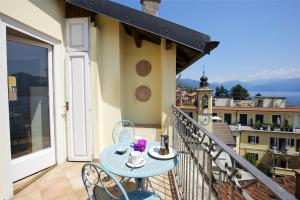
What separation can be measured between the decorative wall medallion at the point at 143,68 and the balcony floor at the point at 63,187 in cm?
247

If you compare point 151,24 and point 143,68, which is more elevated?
point 151,24

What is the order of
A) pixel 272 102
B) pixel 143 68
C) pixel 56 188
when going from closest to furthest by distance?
1. pixel 56 188
2. pixel 143 68
3. pixel 272 102

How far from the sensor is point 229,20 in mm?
11602

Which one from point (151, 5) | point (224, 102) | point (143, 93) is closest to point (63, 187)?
point (143, 93)

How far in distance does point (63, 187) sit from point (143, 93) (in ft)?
8.58

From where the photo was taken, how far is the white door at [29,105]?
2572mm

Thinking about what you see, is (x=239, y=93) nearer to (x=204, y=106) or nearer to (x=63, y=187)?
(x=204, y=106)

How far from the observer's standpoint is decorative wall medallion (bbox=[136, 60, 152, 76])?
430 centimetres

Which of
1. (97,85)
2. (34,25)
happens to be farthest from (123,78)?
(34,25)

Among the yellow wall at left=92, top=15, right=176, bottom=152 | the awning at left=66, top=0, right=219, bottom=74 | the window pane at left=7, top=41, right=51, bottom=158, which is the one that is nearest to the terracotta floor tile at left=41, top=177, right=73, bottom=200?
the window pane at left=7, top=41, right=51, bottom=158

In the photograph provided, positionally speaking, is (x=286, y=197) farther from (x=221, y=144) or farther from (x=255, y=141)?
(x=255, y=141)

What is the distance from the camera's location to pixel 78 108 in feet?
11.1

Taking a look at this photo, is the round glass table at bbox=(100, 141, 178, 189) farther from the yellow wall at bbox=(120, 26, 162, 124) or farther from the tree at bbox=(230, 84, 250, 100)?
the tree at bbox=(230, 84, 250, 100)

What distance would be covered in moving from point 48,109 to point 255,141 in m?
19.0
